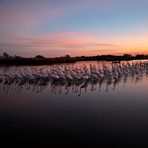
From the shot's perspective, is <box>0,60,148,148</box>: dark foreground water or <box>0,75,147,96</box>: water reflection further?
<box>0,75,147,96</box>: water reflection

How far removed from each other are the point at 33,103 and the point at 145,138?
19.1 ft

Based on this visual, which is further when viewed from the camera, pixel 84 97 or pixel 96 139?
pixel 84 97

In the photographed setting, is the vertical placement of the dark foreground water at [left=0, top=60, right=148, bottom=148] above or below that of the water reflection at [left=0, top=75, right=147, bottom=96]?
below

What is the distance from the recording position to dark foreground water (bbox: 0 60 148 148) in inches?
295

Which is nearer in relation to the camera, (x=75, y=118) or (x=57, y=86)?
(x=75, y=118)

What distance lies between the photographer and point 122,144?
7.17 meters

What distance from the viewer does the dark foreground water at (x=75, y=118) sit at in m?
7.49

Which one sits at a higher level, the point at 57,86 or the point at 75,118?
the point at 57,86

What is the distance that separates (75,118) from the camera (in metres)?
9.50

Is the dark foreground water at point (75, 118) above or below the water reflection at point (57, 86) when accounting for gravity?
below

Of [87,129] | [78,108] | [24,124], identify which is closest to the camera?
[87,129]

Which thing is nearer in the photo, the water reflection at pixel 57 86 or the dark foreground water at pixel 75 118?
the dark foreground water at pixel 75 118

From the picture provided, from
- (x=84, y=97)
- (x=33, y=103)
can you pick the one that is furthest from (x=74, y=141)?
(x=84, y=97)

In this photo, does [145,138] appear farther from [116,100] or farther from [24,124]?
[116,100]
